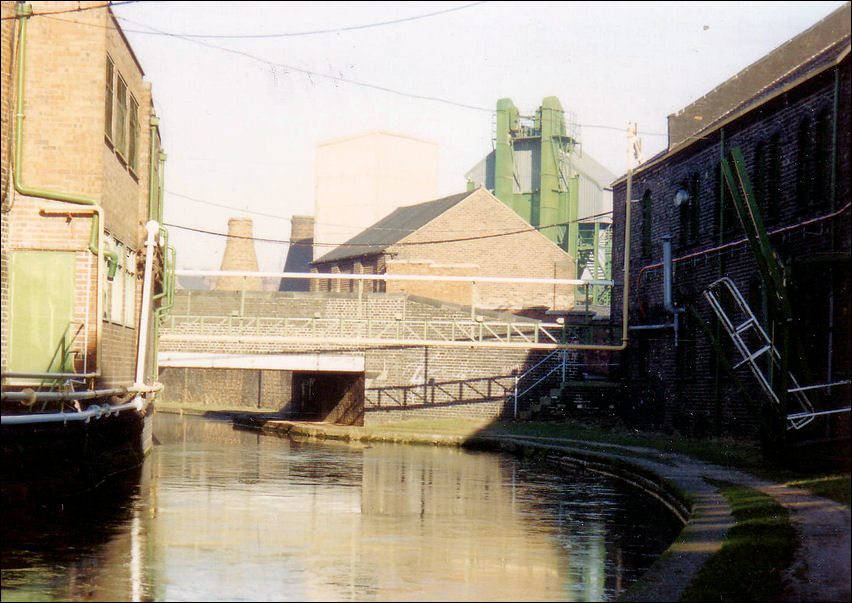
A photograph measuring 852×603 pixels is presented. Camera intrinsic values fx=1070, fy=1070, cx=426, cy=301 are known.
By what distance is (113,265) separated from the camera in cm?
1593

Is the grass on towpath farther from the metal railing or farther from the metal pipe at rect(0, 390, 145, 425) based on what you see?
the metal pipe at rect(0, 390, 145, 425)

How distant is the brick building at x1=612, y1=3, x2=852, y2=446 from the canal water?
371 centimetres

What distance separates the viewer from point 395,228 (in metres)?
49.6

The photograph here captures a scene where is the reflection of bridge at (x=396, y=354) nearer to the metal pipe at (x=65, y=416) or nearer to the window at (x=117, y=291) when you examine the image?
the window at (x=117, y=291)

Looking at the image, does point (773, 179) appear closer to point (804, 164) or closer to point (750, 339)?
point (804, 164)

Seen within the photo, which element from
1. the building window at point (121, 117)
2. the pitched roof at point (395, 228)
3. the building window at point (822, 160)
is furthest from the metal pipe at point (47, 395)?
the pitched roof at point (395, 228)

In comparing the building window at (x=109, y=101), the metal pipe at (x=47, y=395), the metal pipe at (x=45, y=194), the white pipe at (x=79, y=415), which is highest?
the building window at (x=109, y=101)

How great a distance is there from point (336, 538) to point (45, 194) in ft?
22.1

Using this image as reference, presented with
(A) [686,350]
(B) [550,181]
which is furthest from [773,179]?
(B) [550,181]

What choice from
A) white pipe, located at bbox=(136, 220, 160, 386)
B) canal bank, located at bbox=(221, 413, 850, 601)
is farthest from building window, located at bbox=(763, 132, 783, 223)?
white pipe, located at bbox=(136, 220, 160, 386)

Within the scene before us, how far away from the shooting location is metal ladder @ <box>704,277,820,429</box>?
16.1 m

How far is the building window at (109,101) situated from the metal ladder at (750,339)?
10404mm

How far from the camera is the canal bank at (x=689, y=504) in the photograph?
24.4 feet

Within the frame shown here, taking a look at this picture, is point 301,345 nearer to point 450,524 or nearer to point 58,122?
point 58,122
